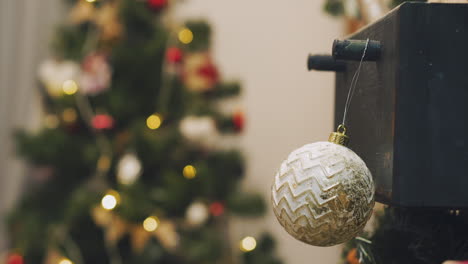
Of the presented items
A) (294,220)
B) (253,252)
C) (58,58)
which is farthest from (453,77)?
(58,58)

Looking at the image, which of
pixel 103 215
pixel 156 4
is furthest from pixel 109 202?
pixel 156 4

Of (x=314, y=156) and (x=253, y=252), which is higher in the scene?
(x=314, y=156)

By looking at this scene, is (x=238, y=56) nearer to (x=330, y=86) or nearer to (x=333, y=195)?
(x=330, y=86)

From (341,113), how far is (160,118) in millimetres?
1217

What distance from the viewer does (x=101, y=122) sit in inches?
69.6

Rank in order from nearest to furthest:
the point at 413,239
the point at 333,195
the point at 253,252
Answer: the point at 333,195
the point at 413,239
the point at 253,252

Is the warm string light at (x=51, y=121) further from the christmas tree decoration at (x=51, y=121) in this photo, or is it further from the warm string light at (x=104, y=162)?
the warm string light at (x=104, y=162)

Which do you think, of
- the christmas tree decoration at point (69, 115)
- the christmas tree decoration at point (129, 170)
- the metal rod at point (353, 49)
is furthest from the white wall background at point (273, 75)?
the metal rod at point (353, 49)

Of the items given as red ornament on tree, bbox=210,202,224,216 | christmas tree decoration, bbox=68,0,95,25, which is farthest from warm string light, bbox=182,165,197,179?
christmas tree decoration, bbox=68,0,95,25

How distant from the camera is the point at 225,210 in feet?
5.83

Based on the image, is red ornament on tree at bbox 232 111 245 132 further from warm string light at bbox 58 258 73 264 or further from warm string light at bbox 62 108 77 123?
warm string light at bbox 58 258 73 264

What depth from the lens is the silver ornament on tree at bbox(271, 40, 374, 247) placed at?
1.46 ft

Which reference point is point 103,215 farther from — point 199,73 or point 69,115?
point 199,73

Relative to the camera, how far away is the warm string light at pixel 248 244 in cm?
169
